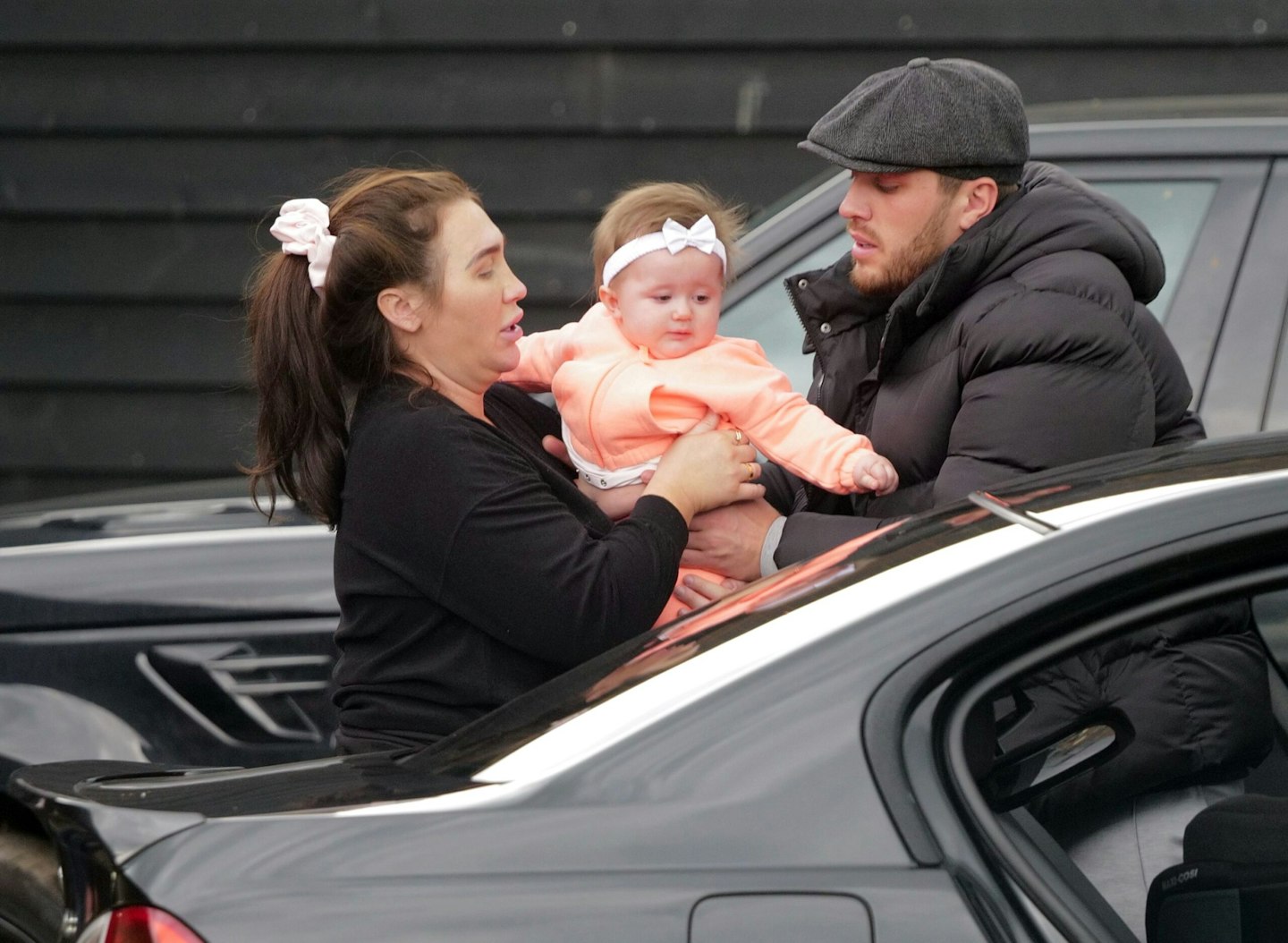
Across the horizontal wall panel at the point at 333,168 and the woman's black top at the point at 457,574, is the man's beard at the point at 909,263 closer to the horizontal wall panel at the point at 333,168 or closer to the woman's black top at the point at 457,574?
the woman's black top at the point at 457,574

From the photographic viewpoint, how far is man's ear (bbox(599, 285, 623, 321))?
8.95 ft

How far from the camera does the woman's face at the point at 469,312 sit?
2.33 meters

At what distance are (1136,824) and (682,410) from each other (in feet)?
3.44

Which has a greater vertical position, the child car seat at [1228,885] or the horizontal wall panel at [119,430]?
the child car seat at [1228,885]

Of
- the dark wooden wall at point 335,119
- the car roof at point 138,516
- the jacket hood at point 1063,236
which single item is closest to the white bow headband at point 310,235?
the car roof at point 138,516

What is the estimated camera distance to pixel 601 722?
5.26 ft

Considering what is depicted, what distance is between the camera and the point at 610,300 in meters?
2.75

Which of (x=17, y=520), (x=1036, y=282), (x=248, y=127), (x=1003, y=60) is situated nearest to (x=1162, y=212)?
(x=1036, y=282)

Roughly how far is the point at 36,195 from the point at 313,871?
5.92 m

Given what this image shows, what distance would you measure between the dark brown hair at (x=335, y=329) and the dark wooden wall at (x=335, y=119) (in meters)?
4.07

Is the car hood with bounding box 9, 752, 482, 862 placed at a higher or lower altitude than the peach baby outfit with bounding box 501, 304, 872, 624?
lower

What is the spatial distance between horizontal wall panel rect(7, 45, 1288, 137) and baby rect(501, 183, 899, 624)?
381 cm

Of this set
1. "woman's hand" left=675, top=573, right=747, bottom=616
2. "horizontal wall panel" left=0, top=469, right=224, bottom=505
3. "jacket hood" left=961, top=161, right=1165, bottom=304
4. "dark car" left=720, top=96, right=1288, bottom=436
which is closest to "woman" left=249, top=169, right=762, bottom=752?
"woman's hand" left=675, top=573, right=747, bottom=616

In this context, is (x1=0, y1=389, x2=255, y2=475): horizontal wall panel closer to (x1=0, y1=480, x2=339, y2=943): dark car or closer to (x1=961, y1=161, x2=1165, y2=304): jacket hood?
(x1=0, y1=480, x2=339, y2=943): dark car
